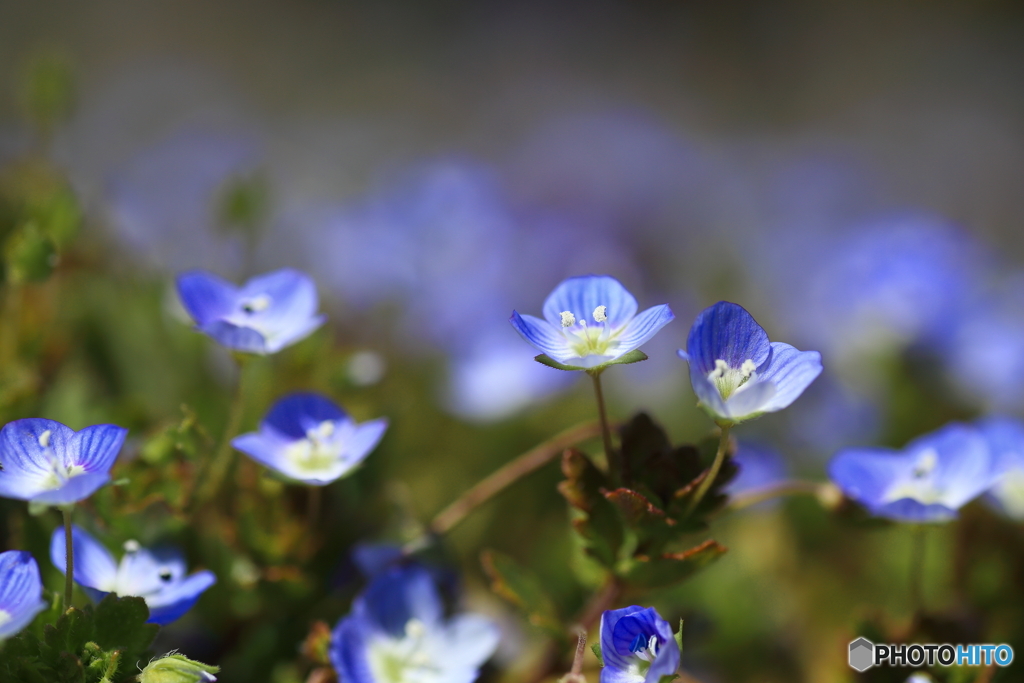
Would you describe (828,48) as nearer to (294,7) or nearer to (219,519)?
(294,7)

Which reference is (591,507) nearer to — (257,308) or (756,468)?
(257,308)

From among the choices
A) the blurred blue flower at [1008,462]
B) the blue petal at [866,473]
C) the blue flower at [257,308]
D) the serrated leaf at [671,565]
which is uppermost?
the blue flower at [257,308]

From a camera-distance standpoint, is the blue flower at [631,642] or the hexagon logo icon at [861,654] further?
the hexagon logo icon at [861,654]

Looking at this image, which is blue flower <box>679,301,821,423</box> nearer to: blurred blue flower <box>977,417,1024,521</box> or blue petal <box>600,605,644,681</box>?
blue petal <box>600,605,644,681</box>

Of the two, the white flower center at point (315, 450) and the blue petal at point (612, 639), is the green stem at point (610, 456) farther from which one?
the white flower center at point (315, 450)

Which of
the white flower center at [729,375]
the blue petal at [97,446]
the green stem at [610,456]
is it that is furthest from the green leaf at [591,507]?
the blue petal at [97,446]

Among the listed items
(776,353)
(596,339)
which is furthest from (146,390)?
(776,353)

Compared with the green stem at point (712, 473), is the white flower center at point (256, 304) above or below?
above

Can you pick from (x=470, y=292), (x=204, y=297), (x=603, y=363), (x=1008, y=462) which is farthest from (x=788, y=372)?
(x=470, y=292)
